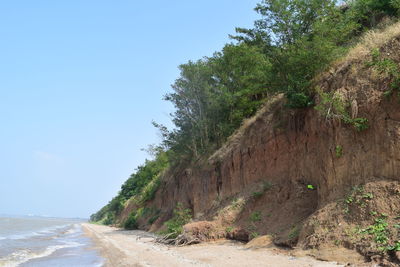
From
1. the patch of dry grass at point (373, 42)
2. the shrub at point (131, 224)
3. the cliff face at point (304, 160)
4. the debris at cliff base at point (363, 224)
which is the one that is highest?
the patch of dry grass at point (373, 42)

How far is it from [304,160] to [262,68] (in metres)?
6.10

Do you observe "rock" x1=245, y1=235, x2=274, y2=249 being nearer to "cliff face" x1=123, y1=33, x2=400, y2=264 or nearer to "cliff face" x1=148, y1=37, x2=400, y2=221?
"cliff face" x1=123, y1=33, x2=400, y2=264

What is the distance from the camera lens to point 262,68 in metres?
20.3

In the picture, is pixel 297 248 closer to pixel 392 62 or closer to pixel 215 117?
pixel 392 62

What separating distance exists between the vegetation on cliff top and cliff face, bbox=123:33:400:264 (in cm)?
127

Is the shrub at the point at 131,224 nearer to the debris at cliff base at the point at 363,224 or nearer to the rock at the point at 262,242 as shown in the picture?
the rock at the point at 262,242

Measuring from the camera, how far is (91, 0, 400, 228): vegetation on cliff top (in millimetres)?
17156

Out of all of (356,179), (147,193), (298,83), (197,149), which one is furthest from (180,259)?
(147,193)

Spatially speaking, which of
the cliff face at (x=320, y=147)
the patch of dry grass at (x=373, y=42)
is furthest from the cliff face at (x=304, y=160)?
the patch of dry grass at (x=373, y=42)

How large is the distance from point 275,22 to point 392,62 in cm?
960

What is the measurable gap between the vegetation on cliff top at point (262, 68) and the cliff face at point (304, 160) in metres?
1.27

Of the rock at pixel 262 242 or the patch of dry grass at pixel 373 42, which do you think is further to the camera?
the rock at pixel 262 242

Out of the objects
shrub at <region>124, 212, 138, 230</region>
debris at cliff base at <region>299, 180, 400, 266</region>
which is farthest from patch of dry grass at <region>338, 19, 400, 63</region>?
shrub at <region>124, 212, 138, 230</region>

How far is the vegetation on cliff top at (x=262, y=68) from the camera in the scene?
1716cm
